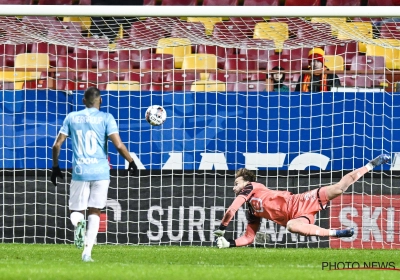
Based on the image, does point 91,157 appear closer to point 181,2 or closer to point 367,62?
point 367,62

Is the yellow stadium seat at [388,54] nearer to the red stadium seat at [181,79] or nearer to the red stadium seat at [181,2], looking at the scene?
the red stadium seat at [181,79]

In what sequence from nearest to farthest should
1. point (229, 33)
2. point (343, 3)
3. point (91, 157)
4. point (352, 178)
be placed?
1. point (91, 157)
2. point (352, 178)
3. point (229, 33)
4. point (343, 3)

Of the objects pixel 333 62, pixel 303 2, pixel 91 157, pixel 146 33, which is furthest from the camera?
pixel 303 2

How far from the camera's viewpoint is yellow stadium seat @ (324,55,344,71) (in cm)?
1382

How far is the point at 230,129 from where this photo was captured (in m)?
12.6

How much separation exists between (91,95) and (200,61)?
5.34 m

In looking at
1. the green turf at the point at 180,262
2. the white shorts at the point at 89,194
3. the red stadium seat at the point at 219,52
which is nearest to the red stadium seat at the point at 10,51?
the red stadium seat at the point at 219,52

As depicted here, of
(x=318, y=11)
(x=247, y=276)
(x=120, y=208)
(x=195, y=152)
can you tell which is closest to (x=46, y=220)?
(x=120, y=208)

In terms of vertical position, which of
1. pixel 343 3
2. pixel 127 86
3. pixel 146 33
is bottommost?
pixel 127 86

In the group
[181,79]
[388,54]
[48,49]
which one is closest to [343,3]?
[388,54]

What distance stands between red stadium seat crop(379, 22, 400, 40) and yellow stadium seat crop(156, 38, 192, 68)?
2501 millimetres

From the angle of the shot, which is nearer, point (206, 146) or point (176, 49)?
point (206, 146)

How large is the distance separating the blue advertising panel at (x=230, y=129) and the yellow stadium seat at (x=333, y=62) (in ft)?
4.55

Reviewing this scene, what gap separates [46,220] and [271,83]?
3.52m
